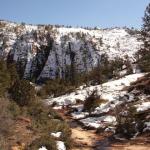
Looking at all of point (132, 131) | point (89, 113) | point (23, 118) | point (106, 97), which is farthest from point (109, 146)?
point (106, 97)

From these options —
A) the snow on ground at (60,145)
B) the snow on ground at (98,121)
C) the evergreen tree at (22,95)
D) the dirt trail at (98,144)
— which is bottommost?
the dirt trail at (98,144)

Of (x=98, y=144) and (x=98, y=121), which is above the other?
(x=98, y=121)

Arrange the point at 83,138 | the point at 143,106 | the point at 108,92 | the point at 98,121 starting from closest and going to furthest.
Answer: the point at 83,138
the point at 98,121
the point at 143,106
the point at 108,92

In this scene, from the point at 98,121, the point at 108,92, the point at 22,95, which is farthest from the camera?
the point at 108,92

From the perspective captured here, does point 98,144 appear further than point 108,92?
No

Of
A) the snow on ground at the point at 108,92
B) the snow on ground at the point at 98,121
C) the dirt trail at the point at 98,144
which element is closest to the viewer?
the dirt trail at the point at 98,144

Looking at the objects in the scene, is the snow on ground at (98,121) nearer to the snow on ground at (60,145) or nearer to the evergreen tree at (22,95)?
the evergreen tree at (22,95)

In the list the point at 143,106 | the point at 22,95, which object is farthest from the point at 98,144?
the point at 143,106

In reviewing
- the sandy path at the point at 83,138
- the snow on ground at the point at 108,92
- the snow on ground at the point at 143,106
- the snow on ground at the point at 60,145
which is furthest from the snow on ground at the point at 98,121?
the snow on ground at the point at 60,145

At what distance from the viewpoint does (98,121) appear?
139 ft

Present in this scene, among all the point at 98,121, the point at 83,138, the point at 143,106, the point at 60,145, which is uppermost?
the point at 143,106

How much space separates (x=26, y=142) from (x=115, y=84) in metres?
44.3

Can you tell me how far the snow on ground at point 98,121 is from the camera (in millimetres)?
40594

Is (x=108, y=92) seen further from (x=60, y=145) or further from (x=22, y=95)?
(x=60, y=145)
